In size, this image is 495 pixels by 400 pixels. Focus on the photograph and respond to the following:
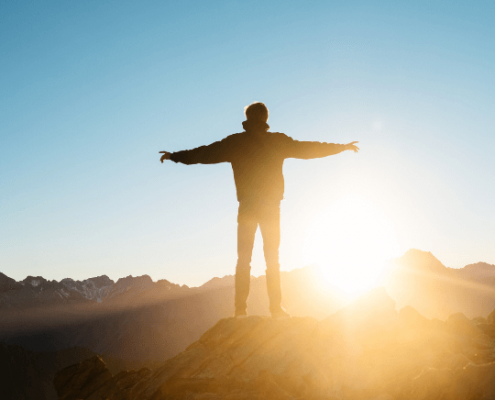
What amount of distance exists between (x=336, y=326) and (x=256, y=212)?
10.0 feet

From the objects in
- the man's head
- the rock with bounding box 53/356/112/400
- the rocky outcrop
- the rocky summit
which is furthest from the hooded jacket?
the rocky outcrop

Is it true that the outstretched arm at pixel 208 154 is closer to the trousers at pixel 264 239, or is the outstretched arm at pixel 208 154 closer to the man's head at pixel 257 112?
the man's head at pixel 257 112

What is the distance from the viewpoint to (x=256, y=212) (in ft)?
27.5

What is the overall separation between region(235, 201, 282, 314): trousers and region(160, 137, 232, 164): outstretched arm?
1226 mm

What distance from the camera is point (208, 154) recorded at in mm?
8695

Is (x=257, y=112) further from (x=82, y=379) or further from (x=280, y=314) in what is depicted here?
(x=82, y=379)

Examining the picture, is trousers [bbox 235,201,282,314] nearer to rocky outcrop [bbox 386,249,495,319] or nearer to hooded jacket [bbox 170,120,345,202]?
hooded jacket [bbox 170,120,345,202]

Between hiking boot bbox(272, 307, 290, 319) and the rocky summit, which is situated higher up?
hiking boot bbox(272, 307, 290, 319)

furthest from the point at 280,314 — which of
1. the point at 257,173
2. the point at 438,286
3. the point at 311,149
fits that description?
the point at 438,286

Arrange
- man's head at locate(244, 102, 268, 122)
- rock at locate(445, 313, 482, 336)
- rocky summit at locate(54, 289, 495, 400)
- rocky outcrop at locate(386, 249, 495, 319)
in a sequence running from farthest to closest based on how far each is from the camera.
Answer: rocky outcrop at locate(386, 249, 495, 319)
rock at locate(445, 313, 482, 336)
man's head at locate(244, 102, 268, 122)
rocky summit at locate(54, 289, 495, 400)

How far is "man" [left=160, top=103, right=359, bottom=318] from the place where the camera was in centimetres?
843

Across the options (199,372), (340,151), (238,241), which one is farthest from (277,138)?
(199,372)

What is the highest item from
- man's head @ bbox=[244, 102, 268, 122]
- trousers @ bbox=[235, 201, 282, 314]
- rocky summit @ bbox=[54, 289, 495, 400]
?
man's head @ bbox=[244, 102, 268, 122]

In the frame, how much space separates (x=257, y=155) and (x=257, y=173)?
44 cm
